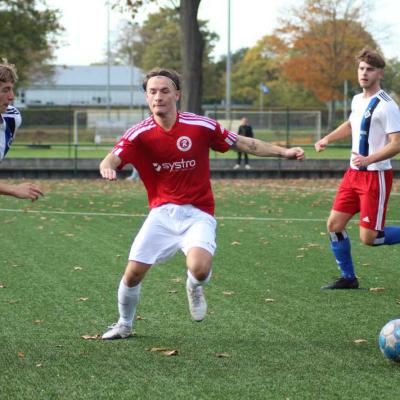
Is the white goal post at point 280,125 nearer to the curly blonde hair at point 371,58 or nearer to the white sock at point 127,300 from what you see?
the curly blonde hair at point 371,58

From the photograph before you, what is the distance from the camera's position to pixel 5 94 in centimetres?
660

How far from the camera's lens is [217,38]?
95.6 meters

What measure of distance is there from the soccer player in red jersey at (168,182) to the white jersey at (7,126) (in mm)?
738

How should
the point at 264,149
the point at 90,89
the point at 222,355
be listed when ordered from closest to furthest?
the point at 222,355 → the point at 264,149 → the point at 90,89

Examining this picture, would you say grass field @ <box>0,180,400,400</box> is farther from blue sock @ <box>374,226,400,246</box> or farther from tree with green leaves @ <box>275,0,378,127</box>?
tree with green leaves @ <box>275,0,378,127</box>

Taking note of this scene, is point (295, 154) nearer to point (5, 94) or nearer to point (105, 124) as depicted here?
point (5, 94)

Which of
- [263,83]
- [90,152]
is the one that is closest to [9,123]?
[90,152]

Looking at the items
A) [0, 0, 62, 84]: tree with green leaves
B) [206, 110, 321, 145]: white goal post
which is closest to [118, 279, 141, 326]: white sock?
[206, 110, 321, 145]: white goal post

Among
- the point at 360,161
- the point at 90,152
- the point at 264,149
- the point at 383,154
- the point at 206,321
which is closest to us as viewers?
the point at 264,149

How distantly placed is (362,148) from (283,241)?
14.8 ft

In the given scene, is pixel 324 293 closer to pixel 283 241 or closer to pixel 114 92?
pixel 283 241

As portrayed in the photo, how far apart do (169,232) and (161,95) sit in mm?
1027

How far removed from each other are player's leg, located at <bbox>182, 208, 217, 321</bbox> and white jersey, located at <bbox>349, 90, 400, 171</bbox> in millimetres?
2451

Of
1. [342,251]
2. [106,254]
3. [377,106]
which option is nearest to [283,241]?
[106,254]
